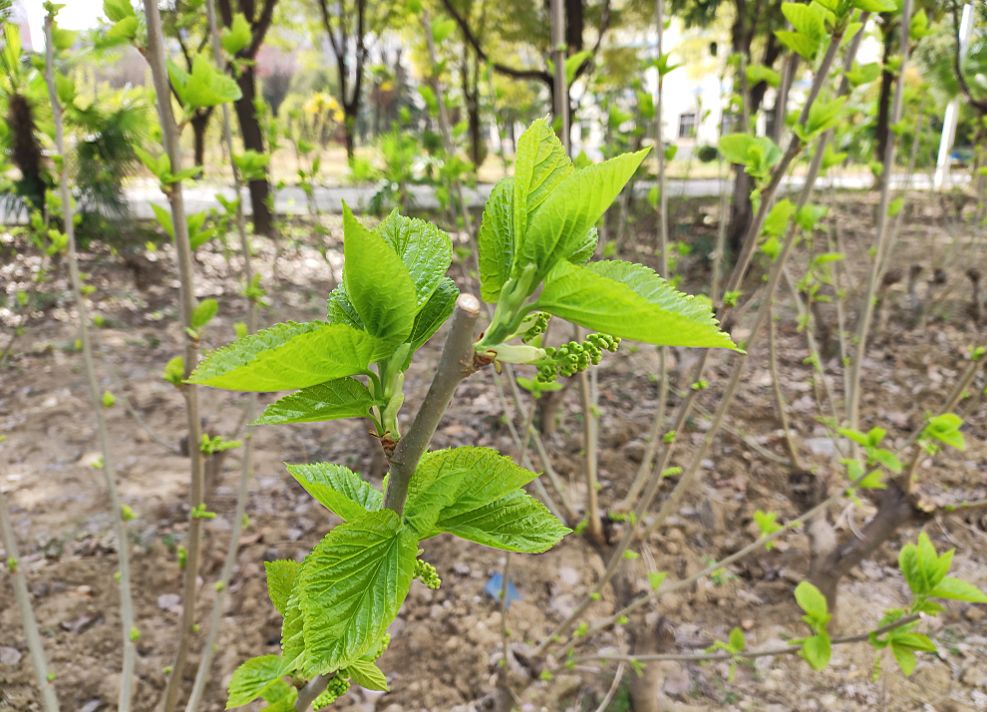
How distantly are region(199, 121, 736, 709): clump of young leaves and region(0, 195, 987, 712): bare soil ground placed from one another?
124 cm

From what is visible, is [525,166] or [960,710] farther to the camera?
[960,710]

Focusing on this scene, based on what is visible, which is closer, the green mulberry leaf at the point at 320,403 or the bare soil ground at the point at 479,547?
the green mulberry leaf at the point at 320,403

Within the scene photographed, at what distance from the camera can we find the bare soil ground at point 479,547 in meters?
2.00

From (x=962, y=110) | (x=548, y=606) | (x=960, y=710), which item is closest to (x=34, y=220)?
(x=548, y=606)

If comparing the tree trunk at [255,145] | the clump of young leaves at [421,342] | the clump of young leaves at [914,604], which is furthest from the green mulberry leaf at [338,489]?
the tree trunk at [255,145]

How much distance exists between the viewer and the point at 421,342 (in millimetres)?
475

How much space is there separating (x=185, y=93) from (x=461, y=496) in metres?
0.82

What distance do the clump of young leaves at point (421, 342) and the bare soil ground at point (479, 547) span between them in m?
1.24

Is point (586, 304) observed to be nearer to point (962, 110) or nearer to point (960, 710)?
point (960, 710)

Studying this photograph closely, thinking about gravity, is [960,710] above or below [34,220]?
below

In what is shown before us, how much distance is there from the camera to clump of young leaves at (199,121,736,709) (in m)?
0.38

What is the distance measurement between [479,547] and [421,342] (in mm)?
2234

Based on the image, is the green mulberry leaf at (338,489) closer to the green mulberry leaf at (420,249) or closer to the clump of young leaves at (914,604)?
the green mulberry leaf at (420,249)

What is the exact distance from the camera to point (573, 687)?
203cm
